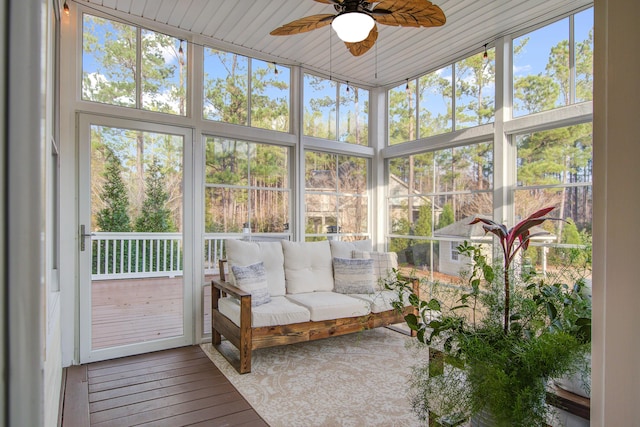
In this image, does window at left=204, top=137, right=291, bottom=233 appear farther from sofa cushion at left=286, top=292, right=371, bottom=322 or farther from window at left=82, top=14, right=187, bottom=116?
sofa cushion at left=286, top=292, right=371, bottom=322

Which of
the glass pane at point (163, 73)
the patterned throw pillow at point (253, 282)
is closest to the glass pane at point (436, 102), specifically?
the patterned throw pillow at point (253, 282)

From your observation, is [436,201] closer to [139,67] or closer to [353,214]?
[353,214]

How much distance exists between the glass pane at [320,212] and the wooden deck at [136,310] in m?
1.47

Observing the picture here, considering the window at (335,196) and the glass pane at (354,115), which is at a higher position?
the glass pane at (354,115)

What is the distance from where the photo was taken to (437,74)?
4613 mm

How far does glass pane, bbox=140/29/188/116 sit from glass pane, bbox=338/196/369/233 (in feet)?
7.64

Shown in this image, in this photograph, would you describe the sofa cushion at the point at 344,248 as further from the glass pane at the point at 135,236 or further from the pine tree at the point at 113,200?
the pine tree at the point at 113,200

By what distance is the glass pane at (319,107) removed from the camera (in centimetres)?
477

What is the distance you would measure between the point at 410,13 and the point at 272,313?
2.45 metres

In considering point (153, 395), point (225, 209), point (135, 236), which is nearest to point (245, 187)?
point (225, 209)

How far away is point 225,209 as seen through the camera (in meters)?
4.11

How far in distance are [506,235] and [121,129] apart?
3557mm
